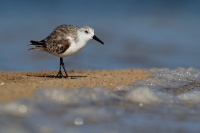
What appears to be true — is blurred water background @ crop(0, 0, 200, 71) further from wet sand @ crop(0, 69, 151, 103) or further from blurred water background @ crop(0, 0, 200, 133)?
wet sand @ crop(0, 69, 151, 103)

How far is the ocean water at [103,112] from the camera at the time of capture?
5.38m

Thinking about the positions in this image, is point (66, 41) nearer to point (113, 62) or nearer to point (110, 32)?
point (113, 62)

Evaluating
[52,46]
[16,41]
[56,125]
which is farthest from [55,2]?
[56,125]

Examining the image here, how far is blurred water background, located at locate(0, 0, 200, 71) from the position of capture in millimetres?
13500

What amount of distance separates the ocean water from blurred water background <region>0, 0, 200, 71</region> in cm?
579

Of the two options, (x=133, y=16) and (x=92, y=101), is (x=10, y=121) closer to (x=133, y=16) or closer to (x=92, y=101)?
(x=92, y=101)

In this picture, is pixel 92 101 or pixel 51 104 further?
pixel 92 101

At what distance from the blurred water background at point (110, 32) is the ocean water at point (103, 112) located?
5790 millimetres

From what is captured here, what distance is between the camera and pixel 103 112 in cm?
589

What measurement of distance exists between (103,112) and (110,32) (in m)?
11.9

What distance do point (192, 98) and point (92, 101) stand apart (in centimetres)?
147

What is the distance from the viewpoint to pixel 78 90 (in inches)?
253

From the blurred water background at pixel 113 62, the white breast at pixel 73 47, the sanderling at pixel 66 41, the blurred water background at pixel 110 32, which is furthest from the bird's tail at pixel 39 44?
the blurred water background at pixel 110 32

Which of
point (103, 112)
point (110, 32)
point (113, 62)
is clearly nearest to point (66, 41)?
point (103, 112)
